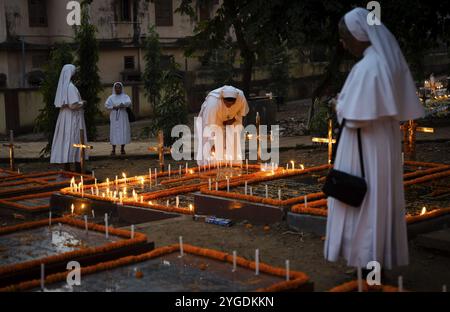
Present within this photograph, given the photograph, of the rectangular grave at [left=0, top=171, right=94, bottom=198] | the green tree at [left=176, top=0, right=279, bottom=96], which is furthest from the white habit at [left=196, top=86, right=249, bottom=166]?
the rectangular grave at [left=0, top=171, right=94, bottom=198]

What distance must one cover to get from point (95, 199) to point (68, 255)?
3.85 meters

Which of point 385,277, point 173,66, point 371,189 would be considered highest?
point 173,66

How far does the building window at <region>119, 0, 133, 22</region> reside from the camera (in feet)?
107

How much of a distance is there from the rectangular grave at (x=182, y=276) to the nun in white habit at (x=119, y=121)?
1068 cm

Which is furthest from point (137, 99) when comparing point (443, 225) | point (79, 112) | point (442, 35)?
point (443, 225)

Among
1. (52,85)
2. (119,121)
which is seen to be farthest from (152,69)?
(52,85)

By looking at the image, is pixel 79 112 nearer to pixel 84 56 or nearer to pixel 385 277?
pixel 84 56

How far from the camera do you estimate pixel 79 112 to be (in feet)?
48.3

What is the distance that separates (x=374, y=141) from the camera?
6164 millimetres

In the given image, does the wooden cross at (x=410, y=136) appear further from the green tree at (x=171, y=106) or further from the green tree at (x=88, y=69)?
the green tree at (x=88, y=69)

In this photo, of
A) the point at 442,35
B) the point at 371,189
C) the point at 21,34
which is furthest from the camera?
the point at 21,34

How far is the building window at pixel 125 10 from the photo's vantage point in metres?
32.7

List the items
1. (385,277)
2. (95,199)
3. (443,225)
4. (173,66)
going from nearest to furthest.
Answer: (385,277), (443,225), (95,199), (173,66)

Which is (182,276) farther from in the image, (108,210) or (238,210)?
(108,210)
